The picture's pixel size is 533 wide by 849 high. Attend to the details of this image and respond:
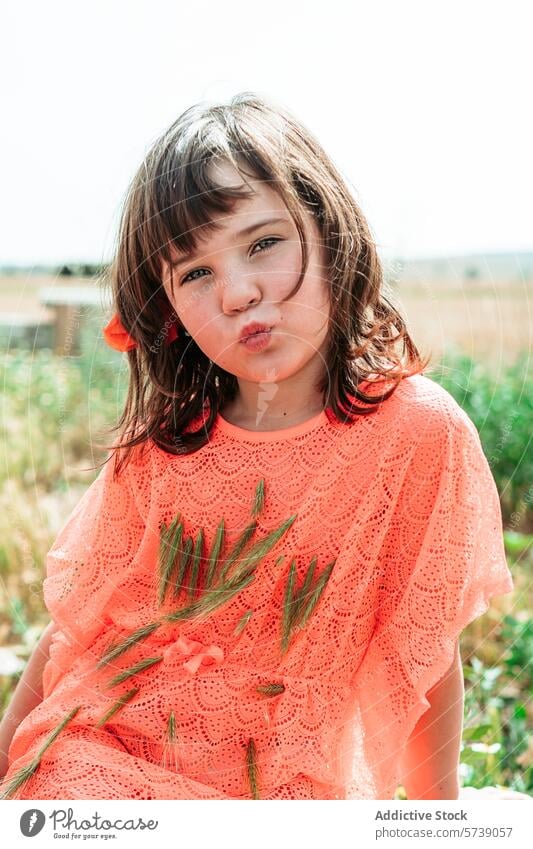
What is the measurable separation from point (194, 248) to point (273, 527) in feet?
1.04

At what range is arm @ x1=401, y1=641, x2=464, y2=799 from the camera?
42.7 inches

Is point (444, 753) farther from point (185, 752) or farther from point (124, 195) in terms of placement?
point (124, 195)

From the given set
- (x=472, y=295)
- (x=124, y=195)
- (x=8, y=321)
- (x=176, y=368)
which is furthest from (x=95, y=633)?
(x=8, y=321)

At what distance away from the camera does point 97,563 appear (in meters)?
1.16

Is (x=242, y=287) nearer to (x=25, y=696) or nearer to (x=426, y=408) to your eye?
(x=426, y=408)

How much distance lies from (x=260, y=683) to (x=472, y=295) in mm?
652

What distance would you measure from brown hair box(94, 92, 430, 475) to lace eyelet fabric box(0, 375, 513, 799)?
0.16 feet

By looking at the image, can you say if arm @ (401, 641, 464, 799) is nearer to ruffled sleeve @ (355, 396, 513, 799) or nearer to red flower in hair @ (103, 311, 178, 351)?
ruffled sleeve @ (355, 396, 513, 799)

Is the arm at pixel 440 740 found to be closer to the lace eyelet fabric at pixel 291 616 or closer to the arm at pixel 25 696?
the lace eyelet fabric at pixel 291 616

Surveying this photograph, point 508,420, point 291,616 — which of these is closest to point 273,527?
point 291,616

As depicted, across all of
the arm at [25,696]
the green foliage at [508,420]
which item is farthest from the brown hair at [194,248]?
the green foliage at [508,420]

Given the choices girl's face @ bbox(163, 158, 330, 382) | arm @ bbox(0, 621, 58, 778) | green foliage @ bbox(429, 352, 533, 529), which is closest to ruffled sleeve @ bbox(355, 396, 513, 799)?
girl's face @ bbox(163, 158, 330, 382)

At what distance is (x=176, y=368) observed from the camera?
3.83 ft

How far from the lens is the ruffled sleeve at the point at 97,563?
1146 millimetres
